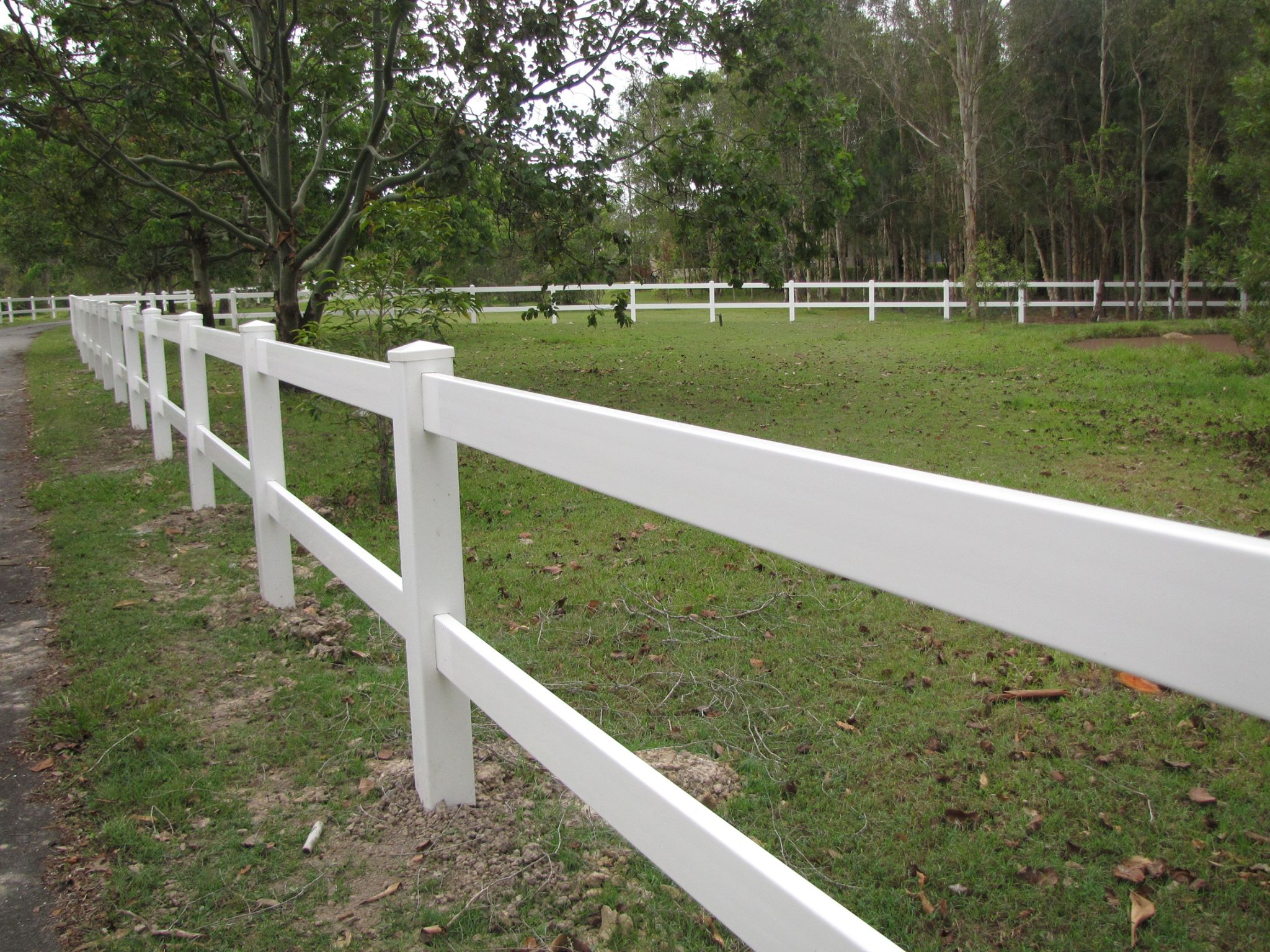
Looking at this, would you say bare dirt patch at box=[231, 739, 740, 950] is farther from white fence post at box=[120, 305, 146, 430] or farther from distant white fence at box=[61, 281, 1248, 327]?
distant white fence at box=[61, 281, 1248, 327]

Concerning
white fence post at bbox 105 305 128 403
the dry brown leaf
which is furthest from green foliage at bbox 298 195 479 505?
white fence post at bbox 105 305 128 403

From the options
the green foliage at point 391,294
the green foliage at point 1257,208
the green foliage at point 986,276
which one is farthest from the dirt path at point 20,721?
the green foliage at point 986,276

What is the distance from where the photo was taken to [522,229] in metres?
13.5

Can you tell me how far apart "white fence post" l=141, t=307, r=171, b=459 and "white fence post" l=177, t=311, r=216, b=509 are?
151 centimetres

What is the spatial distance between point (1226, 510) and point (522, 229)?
30.8 ft

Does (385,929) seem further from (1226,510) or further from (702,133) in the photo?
(702,133)

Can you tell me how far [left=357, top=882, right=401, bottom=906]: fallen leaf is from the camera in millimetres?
2939

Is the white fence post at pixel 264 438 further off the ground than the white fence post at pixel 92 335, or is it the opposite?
the white fence post at pixel 92 335

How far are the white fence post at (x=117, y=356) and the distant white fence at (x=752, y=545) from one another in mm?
9568

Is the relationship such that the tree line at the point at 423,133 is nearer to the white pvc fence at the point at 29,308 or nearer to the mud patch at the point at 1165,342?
the mud patch at the point at 1165,342

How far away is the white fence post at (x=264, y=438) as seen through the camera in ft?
16.7

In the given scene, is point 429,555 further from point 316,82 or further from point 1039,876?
point 316,82

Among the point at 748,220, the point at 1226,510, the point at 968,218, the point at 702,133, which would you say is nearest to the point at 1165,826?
the point at 1226,510

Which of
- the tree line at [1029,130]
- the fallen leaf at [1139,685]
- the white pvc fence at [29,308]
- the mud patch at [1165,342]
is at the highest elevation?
the tree line at [1029,130]
